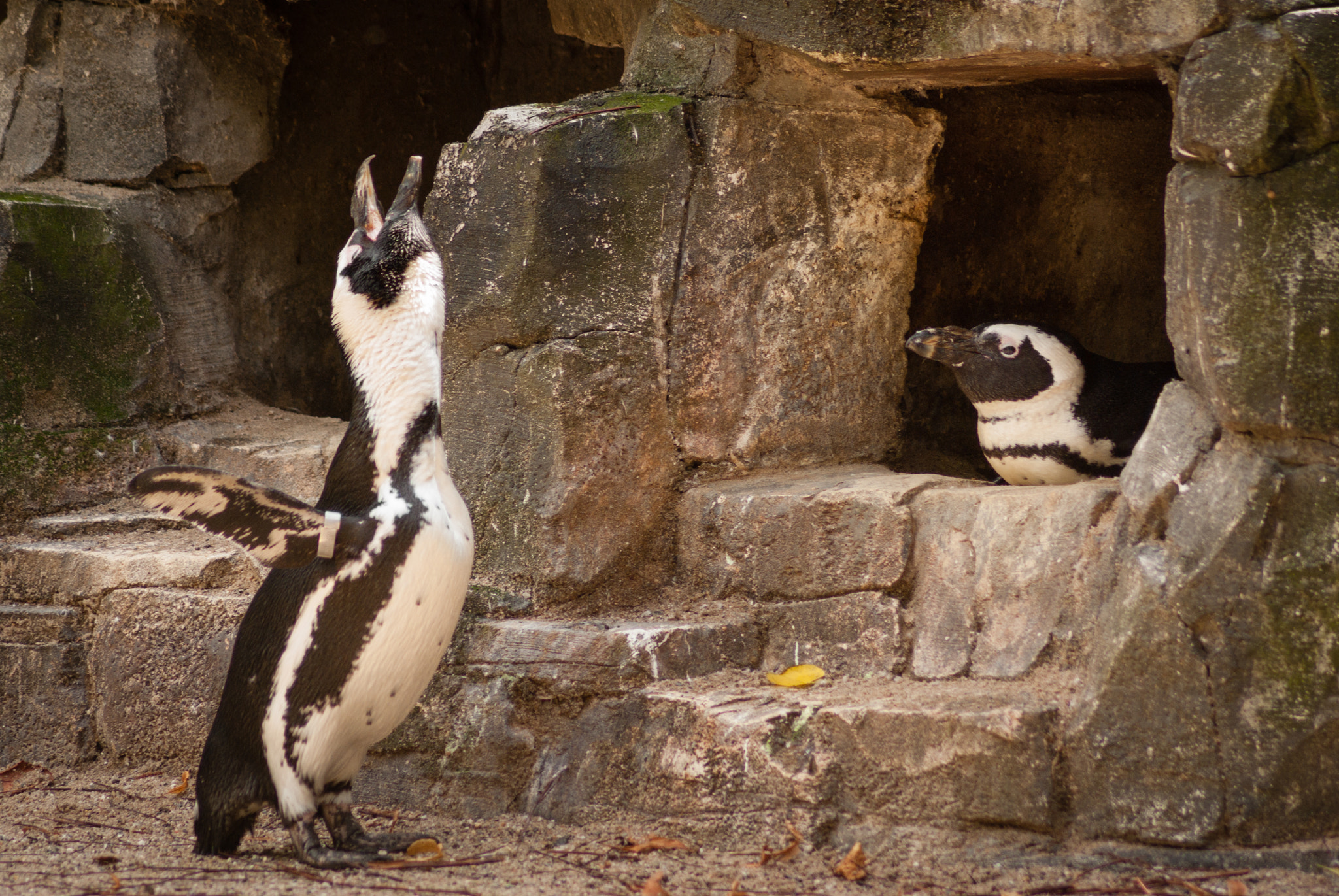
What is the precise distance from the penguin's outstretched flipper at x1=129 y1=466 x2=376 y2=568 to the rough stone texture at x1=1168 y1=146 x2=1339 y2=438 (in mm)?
1670

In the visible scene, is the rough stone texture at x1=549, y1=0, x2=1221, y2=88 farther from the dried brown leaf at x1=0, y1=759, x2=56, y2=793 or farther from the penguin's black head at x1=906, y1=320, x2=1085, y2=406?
the dried brown leaf at x1=0, y1=759, x2=56, y2=793

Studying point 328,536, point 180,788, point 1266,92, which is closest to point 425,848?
point 328,536

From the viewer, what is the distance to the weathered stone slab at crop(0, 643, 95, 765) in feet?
12.0

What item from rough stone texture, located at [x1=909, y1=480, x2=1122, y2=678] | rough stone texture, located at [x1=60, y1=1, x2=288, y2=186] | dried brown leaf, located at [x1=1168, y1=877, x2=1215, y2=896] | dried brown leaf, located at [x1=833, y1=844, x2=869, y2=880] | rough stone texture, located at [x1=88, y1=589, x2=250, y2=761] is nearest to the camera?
dried brown leaf, located at [x1=1168, y1=877, x2=1215, y2=896]

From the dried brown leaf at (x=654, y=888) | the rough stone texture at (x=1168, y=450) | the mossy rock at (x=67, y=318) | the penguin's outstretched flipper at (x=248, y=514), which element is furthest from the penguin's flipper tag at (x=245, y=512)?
the mossy rock at (x=67, y=318)

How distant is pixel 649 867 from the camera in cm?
261

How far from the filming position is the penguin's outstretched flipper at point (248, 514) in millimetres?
2412

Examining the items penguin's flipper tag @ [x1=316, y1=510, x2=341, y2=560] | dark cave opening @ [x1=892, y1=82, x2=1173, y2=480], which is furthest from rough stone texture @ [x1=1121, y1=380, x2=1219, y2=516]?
penguin's flipper tag @ [x1=316, y1=510, x2=341, y2=560]

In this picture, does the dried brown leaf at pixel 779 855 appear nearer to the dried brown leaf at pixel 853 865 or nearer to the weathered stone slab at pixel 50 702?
the dried brown leaf at pixel 853 865

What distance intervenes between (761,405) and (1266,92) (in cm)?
144

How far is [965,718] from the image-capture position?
8.51 feet

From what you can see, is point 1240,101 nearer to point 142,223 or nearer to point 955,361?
point 955,361

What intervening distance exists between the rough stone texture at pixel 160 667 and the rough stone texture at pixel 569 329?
767 millimetres

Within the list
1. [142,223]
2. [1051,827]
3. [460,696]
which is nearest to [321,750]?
[460,696]
